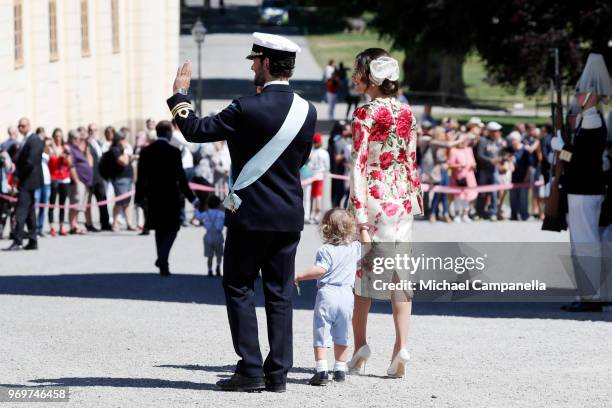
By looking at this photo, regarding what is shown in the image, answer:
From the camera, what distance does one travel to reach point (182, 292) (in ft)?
49.6

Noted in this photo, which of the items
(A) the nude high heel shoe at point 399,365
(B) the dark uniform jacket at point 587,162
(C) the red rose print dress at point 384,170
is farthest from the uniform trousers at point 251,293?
(B) the dark uniform jacket at point 587,162

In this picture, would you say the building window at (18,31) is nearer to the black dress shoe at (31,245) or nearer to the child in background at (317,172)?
the child in background at (317,172)

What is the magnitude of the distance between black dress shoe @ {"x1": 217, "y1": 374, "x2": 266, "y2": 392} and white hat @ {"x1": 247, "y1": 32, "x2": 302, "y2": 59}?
178cm

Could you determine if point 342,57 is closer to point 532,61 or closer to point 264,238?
point 532,61

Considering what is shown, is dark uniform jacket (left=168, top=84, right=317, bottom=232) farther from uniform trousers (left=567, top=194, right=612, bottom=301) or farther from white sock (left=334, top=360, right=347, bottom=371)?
uniform trousers (left=567, top=194, right=612, bottom=301)

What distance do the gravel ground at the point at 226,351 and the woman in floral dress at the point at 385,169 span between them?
50cm

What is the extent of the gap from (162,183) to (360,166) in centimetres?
851

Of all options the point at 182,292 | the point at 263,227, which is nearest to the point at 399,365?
the point at 263,227

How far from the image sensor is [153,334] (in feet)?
36.4

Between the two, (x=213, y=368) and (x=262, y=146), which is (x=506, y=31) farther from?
(x=262, y=146)

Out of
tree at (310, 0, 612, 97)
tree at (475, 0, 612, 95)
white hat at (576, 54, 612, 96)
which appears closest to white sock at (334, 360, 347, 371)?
white hat at (576, 54, 612, 96)

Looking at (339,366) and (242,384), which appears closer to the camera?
(242,384)

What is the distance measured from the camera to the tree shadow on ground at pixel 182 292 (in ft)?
42.3

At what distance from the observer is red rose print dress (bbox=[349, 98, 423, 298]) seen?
891 cm
